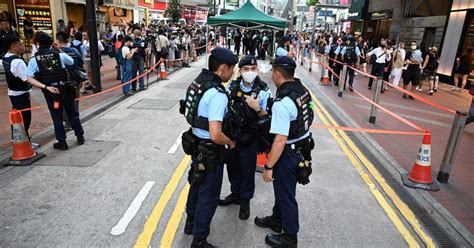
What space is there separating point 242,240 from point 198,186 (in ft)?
2.86

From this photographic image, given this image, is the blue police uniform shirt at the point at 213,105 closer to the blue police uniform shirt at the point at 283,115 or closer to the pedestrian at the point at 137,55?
the blue police uniform shirt at the point at 283,115

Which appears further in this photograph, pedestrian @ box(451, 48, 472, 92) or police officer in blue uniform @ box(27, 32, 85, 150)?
pedestrian @ box(451, 48, 472, 92)

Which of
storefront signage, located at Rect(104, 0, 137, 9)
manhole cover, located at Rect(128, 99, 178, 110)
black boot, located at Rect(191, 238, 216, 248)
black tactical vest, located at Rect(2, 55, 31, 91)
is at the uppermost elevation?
storefront signage, located at Rect(104, 0, 137, 9)

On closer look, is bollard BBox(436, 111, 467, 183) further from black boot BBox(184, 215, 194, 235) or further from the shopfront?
the shopfront

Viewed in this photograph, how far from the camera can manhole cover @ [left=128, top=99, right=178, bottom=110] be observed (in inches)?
389

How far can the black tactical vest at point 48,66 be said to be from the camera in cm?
582

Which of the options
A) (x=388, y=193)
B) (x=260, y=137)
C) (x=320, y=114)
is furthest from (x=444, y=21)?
(x=260, y=137)

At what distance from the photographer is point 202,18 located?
213 feet

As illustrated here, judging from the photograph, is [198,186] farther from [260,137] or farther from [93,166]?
[93,166]

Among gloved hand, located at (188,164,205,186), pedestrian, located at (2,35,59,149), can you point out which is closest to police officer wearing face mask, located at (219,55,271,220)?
gloved hand, located at (188,164,205,186)

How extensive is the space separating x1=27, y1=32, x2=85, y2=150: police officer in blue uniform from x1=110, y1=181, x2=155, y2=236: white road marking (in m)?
2.34

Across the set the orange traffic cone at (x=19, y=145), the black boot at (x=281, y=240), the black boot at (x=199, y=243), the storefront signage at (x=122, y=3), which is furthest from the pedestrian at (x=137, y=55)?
the storefront signage at (x=122, y=3)

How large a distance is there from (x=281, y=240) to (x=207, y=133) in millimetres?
1379

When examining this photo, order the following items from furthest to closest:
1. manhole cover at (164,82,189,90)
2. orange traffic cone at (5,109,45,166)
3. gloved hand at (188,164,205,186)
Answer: manhole cover at (164,82,189,90), orange traffic cone at (5,109,45,166), gloved hand at (188,164,205,186)
